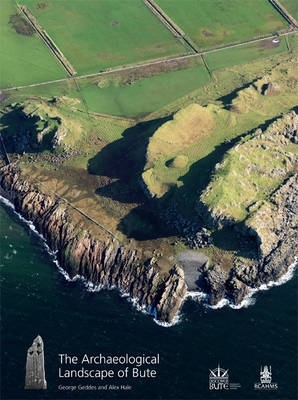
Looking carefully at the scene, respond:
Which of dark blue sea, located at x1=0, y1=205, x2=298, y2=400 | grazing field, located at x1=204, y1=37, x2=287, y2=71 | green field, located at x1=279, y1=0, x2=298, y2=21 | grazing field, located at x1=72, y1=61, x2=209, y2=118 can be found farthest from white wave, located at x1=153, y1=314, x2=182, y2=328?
green field, located at x1=279, y1=0, x2=298, y2=21

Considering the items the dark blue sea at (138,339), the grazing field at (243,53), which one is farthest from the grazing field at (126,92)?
the dark blue sea at (138,339)

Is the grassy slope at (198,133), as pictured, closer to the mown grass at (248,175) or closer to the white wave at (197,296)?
the mown grass at (248,175)

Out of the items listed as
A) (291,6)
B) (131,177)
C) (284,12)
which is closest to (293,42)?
(284,12)

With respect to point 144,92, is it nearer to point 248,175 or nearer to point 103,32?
point 103,32

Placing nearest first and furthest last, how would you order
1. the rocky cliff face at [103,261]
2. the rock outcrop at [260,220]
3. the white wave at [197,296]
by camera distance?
1. the rocky cliff face at [103,261]
2. the white wave at [197,296]
3. the rock outcrop at [260,220]

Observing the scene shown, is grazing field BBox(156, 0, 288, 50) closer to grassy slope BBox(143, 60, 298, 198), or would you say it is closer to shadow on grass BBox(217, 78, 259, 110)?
shadow on grass BBox(217, 78, 259, 110)

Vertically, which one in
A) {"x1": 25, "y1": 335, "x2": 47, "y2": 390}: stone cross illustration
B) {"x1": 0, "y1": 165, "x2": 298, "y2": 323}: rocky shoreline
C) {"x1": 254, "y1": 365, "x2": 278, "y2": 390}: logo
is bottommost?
{"x1": 254, "y1": 365, "x2": 278, "y2": 390}: logo
